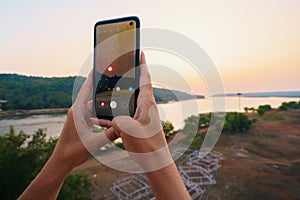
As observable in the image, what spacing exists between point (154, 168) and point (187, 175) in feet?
6.78

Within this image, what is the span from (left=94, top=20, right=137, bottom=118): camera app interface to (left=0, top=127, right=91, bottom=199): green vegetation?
987 millimetres

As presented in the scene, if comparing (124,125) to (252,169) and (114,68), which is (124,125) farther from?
(252,169)

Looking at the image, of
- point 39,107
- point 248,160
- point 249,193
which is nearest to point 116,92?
point 39,107

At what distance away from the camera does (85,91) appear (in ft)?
1.39

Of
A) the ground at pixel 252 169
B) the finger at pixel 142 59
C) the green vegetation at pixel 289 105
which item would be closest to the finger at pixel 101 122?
the finger at pixel 142 59

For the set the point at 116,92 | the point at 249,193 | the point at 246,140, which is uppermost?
the point at 116,92

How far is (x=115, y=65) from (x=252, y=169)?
238cm

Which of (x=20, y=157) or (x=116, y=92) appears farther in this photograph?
(x=20, y=157)

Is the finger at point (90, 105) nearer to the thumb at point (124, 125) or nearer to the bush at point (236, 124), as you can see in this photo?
the thumb at point (124, 125)

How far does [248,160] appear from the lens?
2.60 metres

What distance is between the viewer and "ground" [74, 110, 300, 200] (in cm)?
188

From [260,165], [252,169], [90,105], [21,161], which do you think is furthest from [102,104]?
[260,165]

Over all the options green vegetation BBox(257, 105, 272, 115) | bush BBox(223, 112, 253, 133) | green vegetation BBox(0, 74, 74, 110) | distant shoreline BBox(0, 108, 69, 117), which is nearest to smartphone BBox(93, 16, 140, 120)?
green vegetation BBox(0, 74, 74, 110)

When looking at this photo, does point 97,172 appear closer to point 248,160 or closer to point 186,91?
point 248,160
